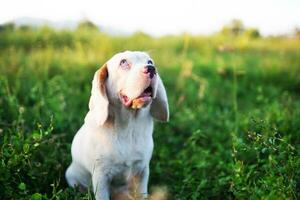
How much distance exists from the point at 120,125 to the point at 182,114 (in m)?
2.65

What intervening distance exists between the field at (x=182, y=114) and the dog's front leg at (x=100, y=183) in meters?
0.17

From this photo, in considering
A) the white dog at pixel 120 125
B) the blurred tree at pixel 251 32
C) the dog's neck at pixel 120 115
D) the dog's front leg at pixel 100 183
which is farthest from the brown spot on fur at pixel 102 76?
the blurred tree at pixel 251 32

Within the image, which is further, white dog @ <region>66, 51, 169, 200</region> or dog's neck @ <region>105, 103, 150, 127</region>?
dog's neck @ <region>105, 103, 150, 127</region>

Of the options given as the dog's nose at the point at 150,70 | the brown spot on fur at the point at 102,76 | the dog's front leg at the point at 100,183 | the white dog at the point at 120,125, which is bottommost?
the dog's front leg at the point at 100,183

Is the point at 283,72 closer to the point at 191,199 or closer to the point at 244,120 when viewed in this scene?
the point at 244,120

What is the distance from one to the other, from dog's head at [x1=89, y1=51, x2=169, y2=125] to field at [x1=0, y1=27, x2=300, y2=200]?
1.49 ft

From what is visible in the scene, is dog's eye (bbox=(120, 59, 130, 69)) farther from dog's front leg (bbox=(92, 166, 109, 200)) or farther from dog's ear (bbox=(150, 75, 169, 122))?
dog's front leg (bbox=(92, 166, 109, 200))

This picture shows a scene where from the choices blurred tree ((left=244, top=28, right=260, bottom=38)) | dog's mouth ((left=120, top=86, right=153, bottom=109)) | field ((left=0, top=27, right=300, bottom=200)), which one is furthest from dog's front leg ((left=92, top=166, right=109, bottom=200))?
blurred tree ((left=244, top=28, right=260, bottom=38))

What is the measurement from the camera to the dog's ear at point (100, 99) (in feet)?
12.5

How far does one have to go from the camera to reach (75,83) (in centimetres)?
748

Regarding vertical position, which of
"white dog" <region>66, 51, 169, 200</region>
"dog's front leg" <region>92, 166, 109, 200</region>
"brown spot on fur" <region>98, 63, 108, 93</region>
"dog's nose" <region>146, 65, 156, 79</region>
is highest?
"dog's nose" <region>146, 65, 156, 79</region>

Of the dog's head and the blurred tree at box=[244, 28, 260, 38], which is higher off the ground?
the dog's head

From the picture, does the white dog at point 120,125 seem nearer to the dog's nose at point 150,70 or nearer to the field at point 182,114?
the dog's nose at point 150,70

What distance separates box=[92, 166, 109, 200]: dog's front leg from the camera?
3934 mm
